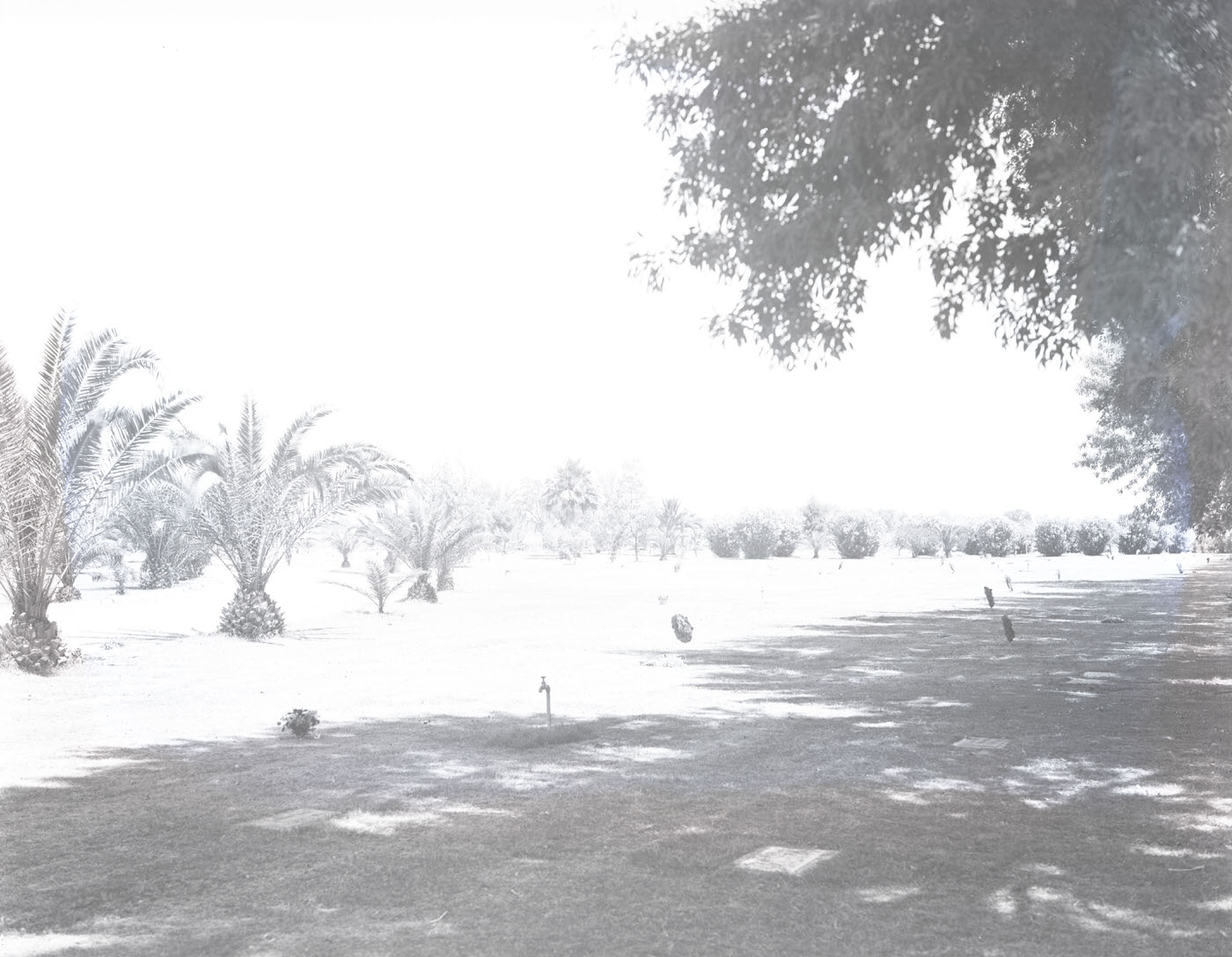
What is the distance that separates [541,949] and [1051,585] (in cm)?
2862

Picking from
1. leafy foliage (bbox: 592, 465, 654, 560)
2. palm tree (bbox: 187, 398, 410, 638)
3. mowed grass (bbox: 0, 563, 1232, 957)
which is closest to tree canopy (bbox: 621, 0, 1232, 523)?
mowed grass (bbox: 0, 563, 1232, 957)

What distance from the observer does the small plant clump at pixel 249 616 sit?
18.1 metres

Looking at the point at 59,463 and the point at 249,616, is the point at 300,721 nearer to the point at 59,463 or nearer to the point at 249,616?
the point at 59,463

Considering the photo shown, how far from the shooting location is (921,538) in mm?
62625

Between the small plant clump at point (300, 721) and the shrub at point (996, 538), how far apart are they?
55.3m

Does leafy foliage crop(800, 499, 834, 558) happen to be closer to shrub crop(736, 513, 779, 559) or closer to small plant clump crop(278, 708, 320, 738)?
shrub crop(736, 513, 779, 559)

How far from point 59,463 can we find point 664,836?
1232 cm

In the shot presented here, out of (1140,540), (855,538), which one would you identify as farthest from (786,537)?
(1140,540)

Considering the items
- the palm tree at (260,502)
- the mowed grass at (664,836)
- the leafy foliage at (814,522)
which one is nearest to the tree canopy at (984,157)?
the mowed grass at (664,836)

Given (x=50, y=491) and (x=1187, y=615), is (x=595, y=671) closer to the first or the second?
(x=50, y=491)

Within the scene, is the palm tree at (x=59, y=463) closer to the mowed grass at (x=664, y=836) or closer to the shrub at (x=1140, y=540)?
the mowed grass at (x=664, y=836)

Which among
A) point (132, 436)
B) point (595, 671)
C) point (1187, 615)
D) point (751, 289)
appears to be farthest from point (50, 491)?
point (1187, 615)

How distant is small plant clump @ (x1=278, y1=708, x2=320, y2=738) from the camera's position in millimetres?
8719

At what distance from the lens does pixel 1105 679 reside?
1155 centimetres
